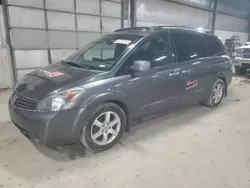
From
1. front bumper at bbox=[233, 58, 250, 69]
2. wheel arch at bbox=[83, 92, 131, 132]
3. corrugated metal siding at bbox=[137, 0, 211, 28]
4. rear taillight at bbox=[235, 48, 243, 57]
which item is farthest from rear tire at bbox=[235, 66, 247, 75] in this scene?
wheel arch at bbox=[83, 92, 131, 132]

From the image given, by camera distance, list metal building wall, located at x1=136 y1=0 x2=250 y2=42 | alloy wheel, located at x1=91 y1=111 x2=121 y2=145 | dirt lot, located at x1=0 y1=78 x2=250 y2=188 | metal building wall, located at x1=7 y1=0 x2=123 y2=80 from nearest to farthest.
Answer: dirt lot, located at x1=0 y1=78 x2=250 y2=188, alloy wheel, located at x1=91 y1=111 x2=121 y2=145, metal building wall, located at x1=7 y1=0 x2=123 y2=80, metal building wall, located at x1=136 y1=0 x2=250 y2=42

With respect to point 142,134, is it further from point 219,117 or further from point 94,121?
point 219,117

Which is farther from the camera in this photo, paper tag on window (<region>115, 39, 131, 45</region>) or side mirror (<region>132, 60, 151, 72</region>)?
paper tag on window (<region>115, 39, 131, 45</region>)

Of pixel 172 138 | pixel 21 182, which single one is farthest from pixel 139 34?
pixel 21 182

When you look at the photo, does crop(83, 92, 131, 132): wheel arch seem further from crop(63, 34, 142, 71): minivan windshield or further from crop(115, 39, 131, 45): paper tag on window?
crop(115, 39, 131, 45): paper tag on window

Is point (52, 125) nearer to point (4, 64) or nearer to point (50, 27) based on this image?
point (4, 64)

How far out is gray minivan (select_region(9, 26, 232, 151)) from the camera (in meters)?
2.12

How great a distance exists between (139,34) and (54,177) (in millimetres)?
2029

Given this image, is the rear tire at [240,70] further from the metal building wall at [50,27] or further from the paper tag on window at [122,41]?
the paper tag on window at [122,41]

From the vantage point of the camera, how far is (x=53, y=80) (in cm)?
233

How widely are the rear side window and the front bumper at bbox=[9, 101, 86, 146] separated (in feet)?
8.31

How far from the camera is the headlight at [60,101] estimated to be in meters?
2.08

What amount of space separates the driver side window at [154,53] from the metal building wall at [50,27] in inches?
147

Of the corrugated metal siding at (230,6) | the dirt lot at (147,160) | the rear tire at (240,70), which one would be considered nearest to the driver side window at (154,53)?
the dirt lot at (147,160)
